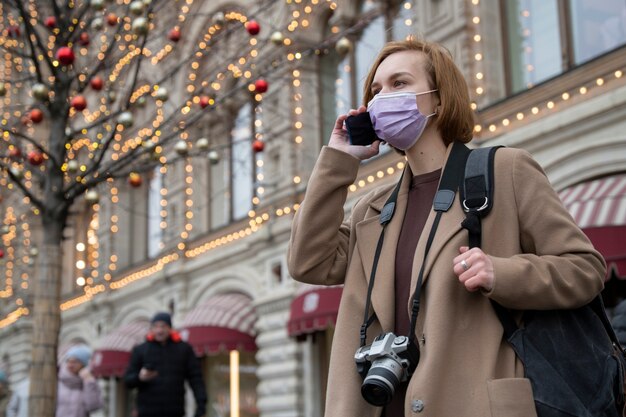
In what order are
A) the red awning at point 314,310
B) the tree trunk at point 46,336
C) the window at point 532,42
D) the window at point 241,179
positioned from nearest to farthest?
the tree trunk at point 46,336 → the window at point 532,42 → the red awning at point 314,310 → the window at point 241,179

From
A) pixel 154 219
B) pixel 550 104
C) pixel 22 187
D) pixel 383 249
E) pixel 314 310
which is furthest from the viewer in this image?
pixel 154 219

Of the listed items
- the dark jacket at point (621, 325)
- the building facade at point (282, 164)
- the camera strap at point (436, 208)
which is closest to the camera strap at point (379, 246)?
the camera strap at point (436, 208)

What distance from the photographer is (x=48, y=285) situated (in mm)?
7883

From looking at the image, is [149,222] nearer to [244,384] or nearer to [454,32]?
[244,384]

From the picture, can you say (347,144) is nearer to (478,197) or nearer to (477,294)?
(478,197)

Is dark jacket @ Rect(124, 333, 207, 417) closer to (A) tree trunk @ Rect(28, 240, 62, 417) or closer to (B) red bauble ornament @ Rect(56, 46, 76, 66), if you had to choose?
(A) tree trunk @ Rect(28, 240, 62, 417)

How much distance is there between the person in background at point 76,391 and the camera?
366 inches

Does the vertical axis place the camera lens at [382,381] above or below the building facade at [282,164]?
below

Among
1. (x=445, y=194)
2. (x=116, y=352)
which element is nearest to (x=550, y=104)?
(x=445, y=194)

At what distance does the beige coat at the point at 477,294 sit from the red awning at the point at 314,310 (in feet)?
30.2

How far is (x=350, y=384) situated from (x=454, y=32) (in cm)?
1018

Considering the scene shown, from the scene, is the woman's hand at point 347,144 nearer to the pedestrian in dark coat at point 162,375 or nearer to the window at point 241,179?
the pedestrian in dark coat at point 162,375

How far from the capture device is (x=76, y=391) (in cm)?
941

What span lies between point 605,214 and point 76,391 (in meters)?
5.67
